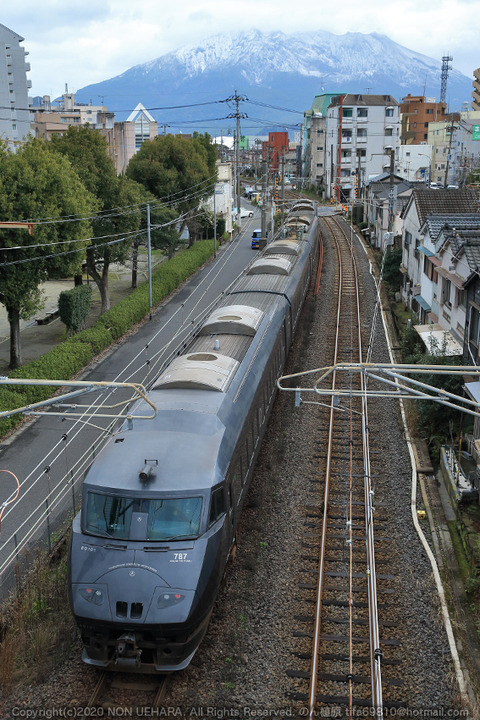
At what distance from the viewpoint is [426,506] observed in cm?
1558

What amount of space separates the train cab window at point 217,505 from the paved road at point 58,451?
227 cm

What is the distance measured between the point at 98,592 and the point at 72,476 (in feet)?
23.8

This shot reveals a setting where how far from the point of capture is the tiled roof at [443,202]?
29.0 metres

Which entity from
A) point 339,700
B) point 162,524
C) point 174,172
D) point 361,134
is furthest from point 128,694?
point 361,134

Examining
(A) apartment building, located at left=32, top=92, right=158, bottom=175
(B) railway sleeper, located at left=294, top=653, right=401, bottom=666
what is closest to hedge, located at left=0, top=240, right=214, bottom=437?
(B) railway sleeper, located at left=294, top=653, right=401, bottom=666

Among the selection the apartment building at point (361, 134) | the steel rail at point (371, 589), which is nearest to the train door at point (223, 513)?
the steel rail at point (371, 589)

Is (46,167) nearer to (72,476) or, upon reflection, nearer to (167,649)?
(72,476)

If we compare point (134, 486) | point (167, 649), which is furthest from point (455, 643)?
point (134, 486)

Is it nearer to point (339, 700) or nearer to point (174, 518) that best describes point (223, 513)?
point (174, 518)

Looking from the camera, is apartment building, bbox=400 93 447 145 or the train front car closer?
the train front car

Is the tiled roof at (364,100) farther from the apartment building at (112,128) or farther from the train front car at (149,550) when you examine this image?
the train front car at (149,550)

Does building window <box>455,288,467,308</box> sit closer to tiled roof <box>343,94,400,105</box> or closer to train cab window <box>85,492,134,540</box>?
train cab window <box>85,492,134,540</box>

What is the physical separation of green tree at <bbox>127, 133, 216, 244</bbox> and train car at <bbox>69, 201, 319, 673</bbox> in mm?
31974

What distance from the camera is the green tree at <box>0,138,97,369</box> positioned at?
23344 mm
